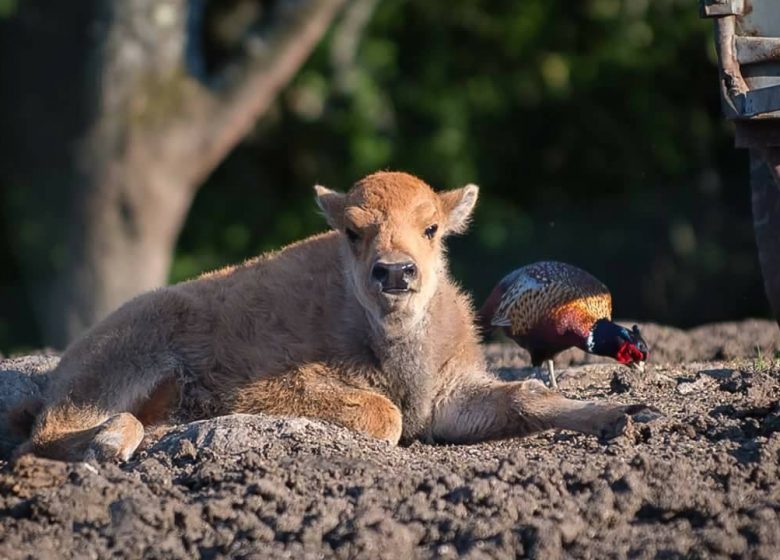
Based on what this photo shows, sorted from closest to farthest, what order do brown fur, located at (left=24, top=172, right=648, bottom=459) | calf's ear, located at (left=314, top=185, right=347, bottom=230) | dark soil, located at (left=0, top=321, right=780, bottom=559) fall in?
dark soil, located at (left=0, top=321, right=780, bottom=559), brown fur, located at (left=24, top=172, right=648, bottom=459), calf's ear, located at (left=314, top=185, right=347, bottom=230)

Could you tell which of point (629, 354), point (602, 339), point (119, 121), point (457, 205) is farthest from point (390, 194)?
point (119, 121)

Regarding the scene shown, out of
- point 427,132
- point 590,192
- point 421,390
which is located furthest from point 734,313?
point 421,390

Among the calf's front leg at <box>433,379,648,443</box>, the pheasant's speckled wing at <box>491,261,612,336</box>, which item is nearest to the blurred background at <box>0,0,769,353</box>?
the pheasant's speckled wing at <box>491,261,612,336</box>

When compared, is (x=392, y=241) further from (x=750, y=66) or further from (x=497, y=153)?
(x=497, y=153)

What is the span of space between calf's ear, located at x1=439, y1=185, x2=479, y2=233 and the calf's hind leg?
95 cm

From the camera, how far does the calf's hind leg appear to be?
6598 millimetres

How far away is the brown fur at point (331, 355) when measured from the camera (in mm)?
6773

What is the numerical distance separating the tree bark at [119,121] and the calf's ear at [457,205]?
261 inches

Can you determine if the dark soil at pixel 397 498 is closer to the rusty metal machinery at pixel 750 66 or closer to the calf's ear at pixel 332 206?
the calf's ear at pixel 332 206

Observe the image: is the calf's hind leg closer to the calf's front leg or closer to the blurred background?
the calf's front leg

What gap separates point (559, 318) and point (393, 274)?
1.31m

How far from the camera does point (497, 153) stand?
17266 mm

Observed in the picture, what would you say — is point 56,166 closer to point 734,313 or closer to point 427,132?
point 427,132

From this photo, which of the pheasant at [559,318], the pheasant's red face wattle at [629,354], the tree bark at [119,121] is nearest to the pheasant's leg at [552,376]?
the pheasant at [559,318]
